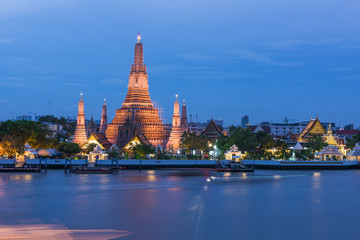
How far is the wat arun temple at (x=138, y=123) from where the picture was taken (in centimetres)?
9256

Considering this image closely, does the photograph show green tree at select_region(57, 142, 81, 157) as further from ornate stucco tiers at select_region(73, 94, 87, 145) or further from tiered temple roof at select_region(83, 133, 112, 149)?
ornate stucco tiers at select_region(73, 94, 87, 145)

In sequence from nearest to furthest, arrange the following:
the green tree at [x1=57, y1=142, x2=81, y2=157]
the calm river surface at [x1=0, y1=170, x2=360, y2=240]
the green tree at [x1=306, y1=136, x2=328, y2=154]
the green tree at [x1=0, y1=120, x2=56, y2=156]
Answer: the calm river surface at [x1=0, y1=170, x2=360, y2=240]
the green tree at [x1=57, y1=142, x2=81, y2=157]
the green tree at [x1=0, y1=120, x2=56, y2=156]
the green tree at [x1=306, y1=136, x2=328, y2=154]

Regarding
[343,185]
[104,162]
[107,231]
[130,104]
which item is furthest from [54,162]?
[107,231]

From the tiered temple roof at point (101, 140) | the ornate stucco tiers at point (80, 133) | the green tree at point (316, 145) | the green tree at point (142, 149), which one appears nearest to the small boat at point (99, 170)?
the green tree at point (142, 149)

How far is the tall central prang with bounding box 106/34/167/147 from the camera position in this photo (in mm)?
93062

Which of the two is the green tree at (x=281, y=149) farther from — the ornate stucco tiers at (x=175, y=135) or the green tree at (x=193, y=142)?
the ornate stucco tiers at (x=175, y=135)

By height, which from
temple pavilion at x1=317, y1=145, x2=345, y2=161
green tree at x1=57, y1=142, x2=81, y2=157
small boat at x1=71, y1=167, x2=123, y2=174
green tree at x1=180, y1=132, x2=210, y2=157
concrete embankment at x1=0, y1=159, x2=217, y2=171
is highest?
green tree at x1=180, y1=132, x2=210, y2=157

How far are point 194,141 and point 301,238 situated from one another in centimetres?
5677

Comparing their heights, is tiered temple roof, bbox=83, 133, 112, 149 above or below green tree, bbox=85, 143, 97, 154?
above

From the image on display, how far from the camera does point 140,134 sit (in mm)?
90500

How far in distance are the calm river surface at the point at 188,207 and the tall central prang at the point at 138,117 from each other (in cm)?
3420

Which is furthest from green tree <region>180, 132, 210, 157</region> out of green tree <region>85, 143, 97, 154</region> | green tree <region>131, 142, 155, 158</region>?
green tree <region>85, 143, 97, 154</region>

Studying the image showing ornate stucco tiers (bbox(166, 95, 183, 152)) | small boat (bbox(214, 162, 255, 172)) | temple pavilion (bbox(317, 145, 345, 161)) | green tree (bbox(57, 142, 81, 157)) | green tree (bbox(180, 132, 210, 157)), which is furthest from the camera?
ornate stucco tiers (bbox(166, 95, 183, 152))

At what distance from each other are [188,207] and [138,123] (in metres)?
56.3
